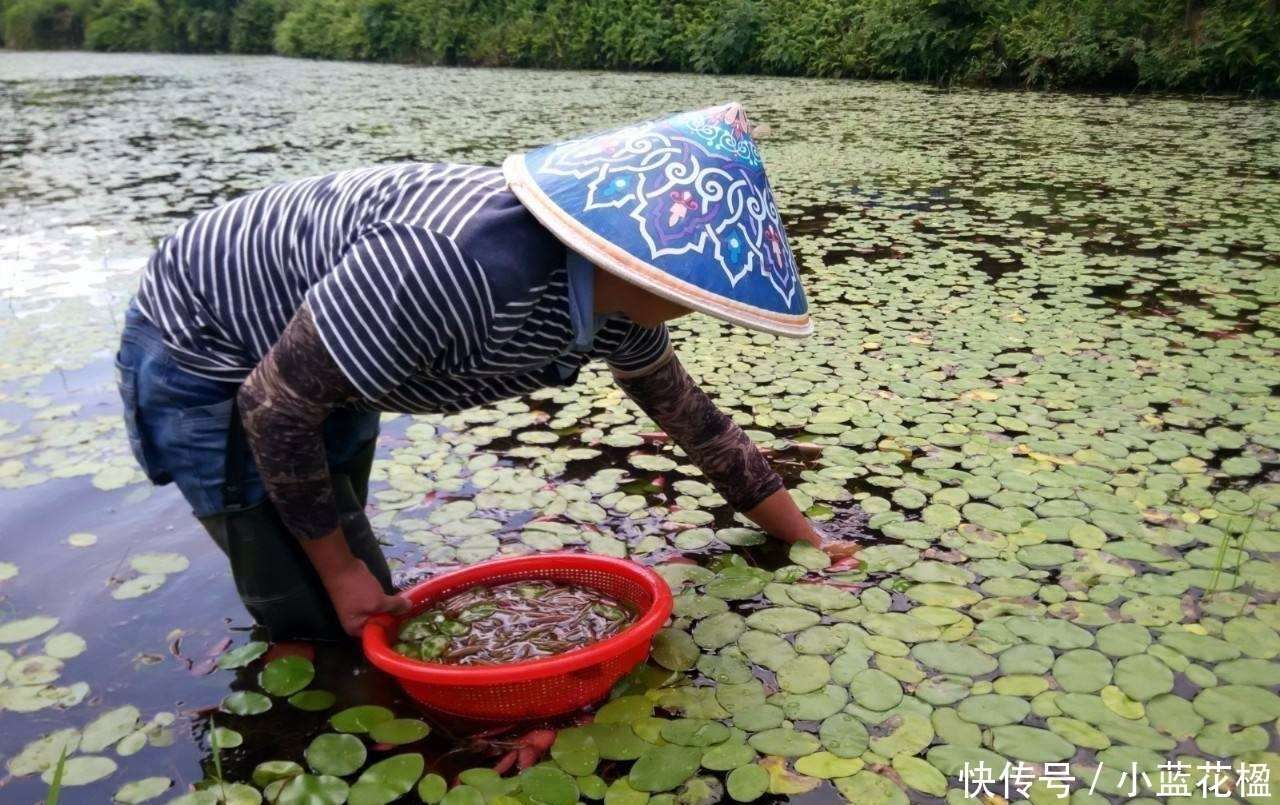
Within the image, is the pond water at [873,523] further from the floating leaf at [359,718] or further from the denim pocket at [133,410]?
the denim pocket at [133,410]

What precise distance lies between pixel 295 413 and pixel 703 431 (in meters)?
0.73

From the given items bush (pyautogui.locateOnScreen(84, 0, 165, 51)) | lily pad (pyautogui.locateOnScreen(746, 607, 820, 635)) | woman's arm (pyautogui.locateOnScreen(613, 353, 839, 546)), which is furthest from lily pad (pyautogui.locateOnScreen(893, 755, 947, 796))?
bush (pyautogui.locateOnScreen(84, 0, 165, 51))

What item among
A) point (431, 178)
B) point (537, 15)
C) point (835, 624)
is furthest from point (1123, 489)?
point (537, 15)

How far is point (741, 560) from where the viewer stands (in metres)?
1.77

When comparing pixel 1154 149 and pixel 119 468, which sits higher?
pixel 1154 149

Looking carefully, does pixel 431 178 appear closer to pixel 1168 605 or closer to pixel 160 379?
pixel 160 379

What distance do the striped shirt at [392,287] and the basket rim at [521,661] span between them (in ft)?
1.11

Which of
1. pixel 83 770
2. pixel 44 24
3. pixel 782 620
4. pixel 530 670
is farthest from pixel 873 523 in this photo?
pixel 44 24

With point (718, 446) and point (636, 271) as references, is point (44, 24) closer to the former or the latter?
point (718, 446)

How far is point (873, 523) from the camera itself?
1880 mm

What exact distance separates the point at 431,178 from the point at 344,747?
2.60ft

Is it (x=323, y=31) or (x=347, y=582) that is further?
(x=323, y=31)

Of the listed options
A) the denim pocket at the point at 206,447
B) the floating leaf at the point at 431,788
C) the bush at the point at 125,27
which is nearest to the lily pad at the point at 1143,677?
the floating leaf at the point at 431,788

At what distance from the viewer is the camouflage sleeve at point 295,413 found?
3.57 ft
